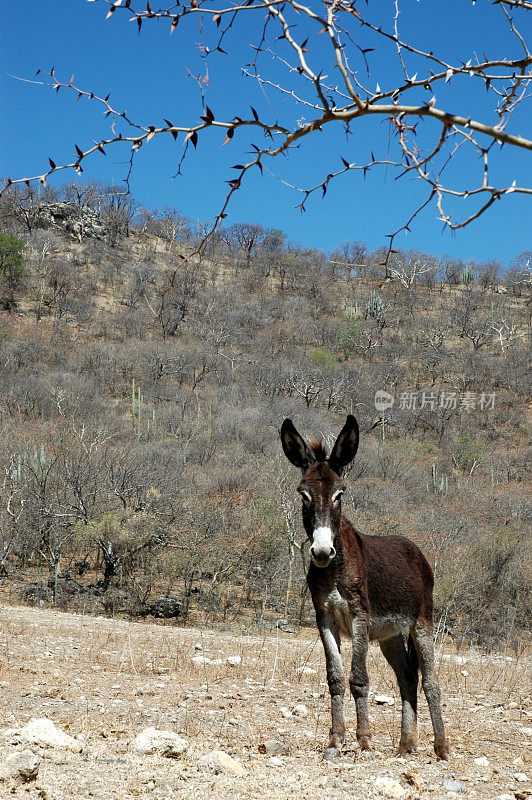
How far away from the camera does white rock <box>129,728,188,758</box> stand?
170 inches

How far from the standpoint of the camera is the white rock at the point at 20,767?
12.1ft

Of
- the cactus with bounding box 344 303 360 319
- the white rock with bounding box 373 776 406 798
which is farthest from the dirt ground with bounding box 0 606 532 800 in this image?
the cactus with bounding box 344 303 360 319

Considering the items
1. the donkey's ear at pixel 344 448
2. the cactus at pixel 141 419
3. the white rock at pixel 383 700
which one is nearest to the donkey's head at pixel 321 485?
the donkey's ear at pixel 344 448

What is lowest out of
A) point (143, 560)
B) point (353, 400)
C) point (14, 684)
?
point (143, 560)

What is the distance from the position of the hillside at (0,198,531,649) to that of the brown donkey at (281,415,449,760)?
58.2 inches

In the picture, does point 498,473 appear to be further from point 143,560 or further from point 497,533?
point 143,560

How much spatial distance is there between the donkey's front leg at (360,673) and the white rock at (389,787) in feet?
2.17

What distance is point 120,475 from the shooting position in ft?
68.6

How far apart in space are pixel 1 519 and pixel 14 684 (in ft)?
47.6

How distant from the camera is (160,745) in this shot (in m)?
4.35

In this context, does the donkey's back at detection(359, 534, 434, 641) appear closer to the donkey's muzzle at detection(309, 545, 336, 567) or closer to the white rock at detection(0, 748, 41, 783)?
the donkey's muzzle at detection(309, 545, 336, 567)

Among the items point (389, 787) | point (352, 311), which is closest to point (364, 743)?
point (389, 787)

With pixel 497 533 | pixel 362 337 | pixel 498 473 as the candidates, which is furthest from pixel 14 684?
pixel 362 337

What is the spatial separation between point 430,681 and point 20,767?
3.02m
